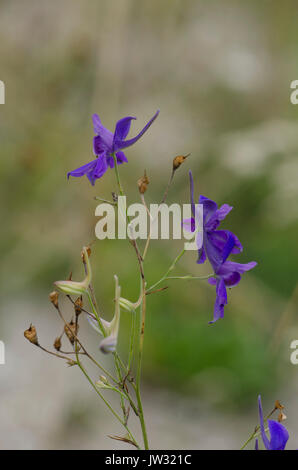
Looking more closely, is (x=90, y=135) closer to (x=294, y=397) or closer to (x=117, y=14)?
(x=117, y=14)

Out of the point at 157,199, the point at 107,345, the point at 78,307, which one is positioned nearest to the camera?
the point at 107,345

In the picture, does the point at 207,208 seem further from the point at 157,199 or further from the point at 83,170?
the point at 157,199

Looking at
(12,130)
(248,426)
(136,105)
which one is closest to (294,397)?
(248,426)

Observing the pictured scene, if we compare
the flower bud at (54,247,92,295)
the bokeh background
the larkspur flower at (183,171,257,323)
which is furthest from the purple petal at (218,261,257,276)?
the bokeh background

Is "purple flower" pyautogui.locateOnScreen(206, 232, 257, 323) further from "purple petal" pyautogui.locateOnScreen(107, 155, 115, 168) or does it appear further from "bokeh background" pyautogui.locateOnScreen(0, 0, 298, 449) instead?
"bokeh background" pyautogui.locateOnScreen(0, 0, 298, 449)

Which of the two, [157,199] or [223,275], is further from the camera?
[157,199]

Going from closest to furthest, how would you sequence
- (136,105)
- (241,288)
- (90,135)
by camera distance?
(241,288) < (90,135) < (136,105)

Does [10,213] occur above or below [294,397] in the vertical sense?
above

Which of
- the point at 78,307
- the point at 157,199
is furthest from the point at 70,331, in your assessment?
the point at 157,199
